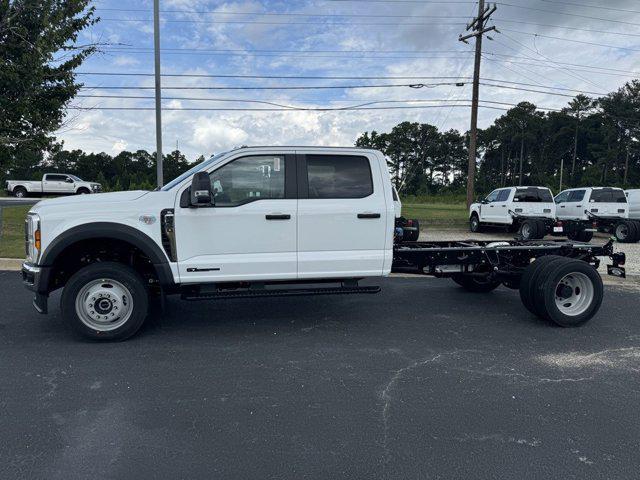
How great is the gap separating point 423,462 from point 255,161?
11.1 feet

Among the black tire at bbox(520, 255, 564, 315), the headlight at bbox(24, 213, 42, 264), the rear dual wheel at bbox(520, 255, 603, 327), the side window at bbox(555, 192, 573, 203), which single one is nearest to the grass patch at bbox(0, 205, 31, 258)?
the headlight at bbox(24, 213, 42, 264)

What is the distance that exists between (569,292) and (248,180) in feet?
13.1

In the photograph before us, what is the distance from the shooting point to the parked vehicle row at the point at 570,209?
52.1 ft

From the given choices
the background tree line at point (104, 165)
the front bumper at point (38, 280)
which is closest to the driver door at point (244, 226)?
the front bumper at point (38, 280)

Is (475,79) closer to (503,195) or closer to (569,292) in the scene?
(503,195)

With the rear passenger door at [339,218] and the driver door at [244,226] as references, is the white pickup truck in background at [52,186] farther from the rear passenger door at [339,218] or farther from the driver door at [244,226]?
the rear passenger door at [339,218]

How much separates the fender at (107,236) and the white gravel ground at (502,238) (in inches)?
A: 338

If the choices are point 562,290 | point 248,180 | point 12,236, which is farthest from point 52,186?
point 562,290

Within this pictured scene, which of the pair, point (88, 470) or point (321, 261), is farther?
point (321, 261)

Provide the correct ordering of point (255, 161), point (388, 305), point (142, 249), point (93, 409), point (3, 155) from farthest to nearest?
point (3, 155) → point (388, 305) → point (255, 161) → point (142, 249) → point (93, 409)

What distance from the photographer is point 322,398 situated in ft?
12.1

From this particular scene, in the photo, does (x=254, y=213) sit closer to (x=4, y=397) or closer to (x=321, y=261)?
(x=321, y=261)

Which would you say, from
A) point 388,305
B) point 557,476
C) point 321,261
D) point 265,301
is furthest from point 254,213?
point 557,476

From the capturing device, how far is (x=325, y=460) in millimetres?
2869
